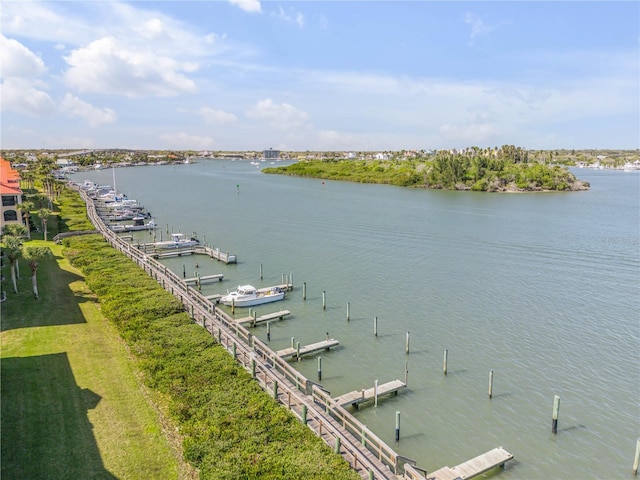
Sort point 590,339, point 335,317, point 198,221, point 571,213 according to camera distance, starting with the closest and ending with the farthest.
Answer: point 590,339 → point 335,317 → point 198,221 → point 571,213

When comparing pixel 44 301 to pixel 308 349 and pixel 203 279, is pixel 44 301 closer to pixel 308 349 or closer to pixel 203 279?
pixel 203 279

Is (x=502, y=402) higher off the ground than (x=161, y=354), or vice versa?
(x=161, y=354)

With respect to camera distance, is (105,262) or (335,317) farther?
(105,262)

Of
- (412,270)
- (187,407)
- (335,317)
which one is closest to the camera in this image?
(187,407)

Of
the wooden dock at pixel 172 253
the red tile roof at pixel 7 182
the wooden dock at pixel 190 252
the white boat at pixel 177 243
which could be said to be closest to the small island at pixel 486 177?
the white boat at pixel 177 243

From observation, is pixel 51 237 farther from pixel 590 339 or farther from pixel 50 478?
pixel 590 339

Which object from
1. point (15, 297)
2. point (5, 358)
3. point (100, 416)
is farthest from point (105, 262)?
point (100, 416)

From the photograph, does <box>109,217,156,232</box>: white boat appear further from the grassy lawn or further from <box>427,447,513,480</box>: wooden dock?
<box>427,447,513,480</box>: wooden dock
